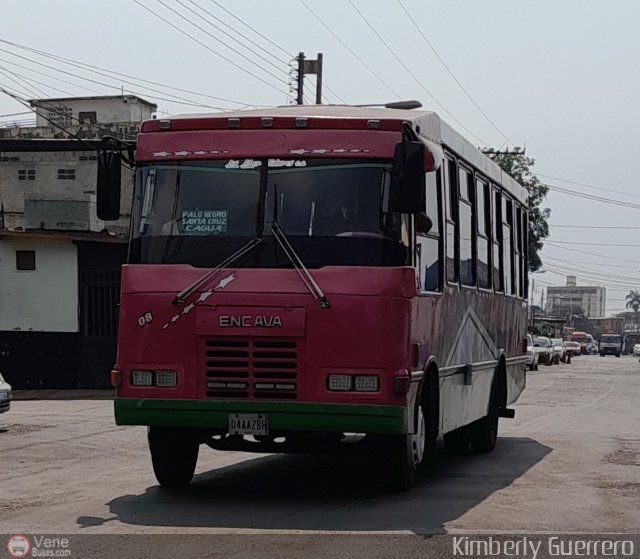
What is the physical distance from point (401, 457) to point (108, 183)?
3402 mm

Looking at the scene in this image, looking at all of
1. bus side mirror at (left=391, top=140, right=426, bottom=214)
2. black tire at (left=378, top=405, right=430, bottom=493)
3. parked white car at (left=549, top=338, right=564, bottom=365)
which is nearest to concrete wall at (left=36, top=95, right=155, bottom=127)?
parked white car at (left=549, top=338, right=564, bottom=365)

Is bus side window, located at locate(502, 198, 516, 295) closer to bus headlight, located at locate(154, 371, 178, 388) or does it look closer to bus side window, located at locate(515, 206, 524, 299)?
bus side window, located at locate(515, 206, 524, 299)

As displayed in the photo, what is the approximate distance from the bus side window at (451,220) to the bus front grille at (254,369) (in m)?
2.70

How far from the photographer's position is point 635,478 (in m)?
12.6

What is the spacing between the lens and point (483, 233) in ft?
47.9

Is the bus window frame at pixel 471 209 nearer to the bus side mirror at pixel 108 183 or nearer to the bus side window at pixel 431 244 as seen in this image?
the bus side window at pixel 431 244

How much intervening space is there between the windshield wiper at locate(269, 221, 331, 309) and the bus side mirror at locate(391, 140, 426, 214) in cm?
87

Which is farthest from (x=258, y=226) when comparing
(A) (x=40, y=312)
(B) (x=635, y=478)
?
(A) (x=40, y=312)

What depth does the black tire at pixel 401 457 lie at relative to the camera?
1066 centimetres

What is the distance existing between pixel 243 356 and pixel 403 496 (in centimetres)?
195

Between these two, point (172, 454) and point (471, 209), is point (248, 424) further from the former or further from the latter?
point (471, 209)

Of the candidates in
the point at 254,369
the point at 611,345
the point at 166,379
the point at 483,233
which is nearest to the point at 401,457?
the point at 254,369

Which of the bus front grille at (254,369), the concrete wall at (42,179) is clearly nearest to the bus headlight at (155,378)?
the bus front grille at (254,369)

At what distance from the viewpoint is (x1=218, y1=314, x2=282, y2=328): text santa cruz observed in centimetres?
1013
